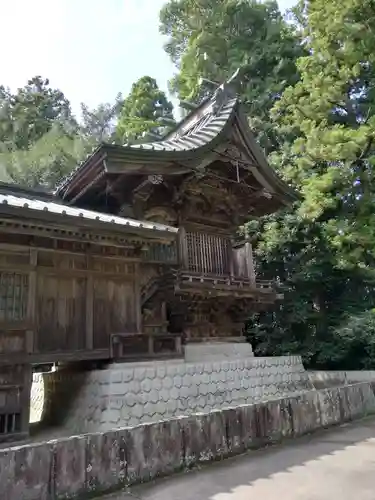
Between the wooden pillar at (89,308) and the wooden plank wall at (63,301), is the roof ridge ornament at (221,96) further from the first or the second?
the wooden pillar at (89,308)

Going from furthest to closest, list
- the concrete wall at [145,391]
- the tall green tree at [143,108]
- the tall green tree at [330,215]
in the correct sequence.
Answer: the tall green tree at [143,108] → the tall green tree at [330,215] → the concrete wall at [145,391]

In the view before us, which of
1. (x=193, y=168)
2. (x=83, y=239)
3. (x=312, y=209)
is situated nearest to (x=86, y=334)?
(x=83, y=239)

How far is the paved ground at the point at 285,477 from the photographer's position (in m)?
4.65

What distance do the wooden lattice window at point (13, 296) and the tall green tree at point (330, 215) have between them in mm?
11078

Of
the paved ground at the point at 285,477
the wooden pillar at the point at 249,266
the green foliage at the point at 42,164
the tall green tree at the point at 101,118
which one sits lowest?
the paved ground at the point at 285,477

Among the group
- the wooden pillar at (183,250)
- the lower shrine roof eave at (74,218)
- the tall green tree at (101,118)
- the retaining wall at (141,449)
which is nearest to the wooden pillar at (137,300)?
the lower shrine roof eave at (74,218)

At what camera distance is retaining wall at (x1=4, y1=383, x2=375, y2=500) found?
4203 mm

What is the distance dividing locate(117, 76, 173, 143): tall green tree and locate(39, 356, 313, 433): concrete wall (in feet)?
85.2

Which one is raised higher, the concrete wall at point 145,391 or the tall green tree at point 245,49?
the tall green tree at point 245,49

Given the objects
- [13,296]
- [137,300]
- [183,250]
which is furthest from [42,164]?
[13,296]

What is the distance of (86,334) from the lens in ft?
27.2

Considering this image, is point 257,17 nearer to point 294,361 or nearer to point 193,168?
point 193,168

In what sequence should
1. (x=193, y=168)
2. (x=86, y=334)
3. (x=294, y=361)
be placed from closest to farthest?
(x=86, y=334) → (x=193, y=168) → (x=294, y=361)

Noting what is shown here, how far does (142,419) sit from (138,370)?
36.7 inches
